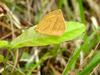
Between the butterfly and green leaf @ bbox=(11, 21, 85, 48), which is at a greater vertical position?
the butterfly

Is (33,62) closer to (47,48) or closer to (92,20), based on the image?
(47,48)

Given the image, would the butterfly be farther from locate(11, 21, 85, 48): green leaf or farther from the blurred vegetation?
the blurred vegetation

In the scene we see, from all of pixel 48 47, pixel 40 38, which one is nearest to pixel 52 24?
pixel 40 38

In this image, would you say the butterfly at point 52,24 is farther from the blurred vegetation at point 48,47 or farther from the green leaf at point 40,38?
the blurred vegetation at point 48,47

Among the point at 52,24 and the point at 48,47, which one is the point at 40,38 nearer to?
the point at 52,24

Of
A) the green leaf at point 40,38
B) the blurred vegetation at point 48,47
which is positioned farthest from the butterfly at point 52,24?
the blurred vegetation at point 48,47

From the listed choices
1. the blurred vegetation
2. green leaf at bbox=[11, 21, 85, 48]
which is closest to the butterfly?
green leaf at bbox=[11, 21, 85, 48]
